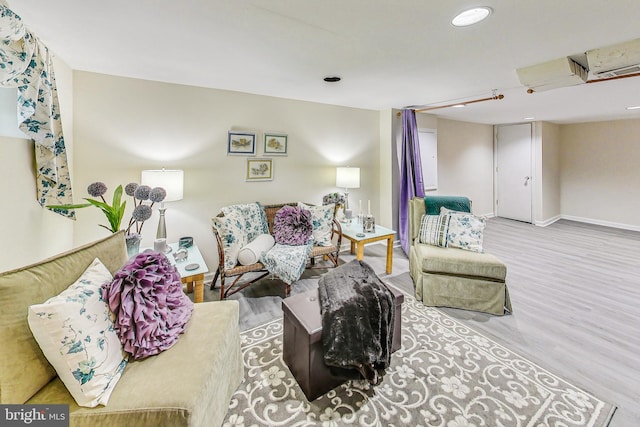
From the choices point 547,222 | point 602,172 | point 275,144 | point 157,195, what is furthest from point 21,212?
point 602,172

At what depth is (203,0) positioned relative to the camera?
144 cm

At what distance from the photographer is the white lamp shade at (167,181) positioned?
7.84 feet

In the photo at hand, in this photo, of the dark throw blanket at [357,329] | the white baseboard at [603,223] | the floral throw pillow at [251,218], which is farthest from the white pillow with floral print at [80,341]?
the white baseboard at [603,223]

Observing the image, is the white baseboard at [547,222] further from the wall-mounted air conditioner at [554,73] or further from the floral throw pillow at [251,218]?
the floral throw pillow at [251,218]

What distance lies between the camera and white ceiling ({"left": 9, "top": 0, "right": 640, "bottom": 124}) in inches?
59.6

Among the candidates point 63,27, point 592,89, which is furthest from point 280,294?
point 592,89

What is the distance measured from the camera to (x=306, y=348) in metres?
1.56

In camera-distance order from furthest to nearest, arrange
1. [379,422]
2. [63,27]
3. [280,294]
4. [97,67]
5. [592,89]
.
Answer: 1. [592,89]
2. [280,294]
3. [97,67]
4. [63,27]
5. [379,422]

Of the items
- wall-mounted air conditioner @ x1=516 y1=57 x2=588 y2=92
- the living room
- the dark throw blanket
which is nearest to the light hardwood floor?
the dark throw blanket

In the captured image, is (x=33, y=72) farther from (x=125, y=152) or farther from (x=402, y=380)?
(x=402, y=380)

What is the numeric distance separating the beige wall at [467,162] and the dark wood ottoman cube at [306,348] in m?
4.24

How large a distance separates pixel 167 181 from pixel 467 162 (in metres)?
5.54

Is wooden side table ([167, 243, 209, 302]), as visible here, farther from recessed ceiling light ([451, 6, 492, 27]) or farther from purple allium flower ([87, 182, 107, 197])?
recessed ceiling light ([451, 6, 492, 27])

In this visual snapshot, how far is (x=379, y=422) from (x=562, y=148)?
24.0 ft
